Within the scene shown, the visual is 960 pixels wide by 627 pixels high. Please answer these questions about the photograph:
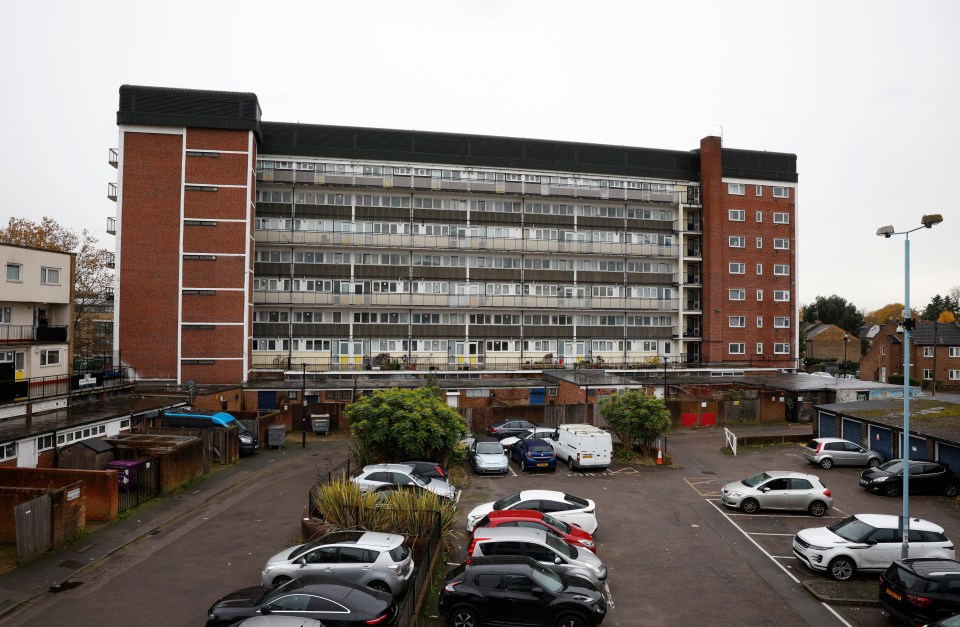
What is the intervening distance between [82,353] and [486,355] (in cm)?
3541

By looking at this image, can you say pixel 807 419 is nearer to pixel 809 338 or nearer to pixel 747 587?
pixel 747 587

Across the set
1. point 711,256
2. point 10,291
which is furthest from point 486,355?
point 10,291

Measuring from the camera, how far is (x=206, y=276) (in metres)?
42.7

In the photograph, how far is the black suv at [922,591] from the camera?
35.8 ft

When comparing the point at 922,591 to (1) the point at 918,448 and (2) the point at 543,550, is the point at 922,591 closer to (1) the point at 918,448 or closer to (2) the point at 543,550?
(2) the point at 543,550

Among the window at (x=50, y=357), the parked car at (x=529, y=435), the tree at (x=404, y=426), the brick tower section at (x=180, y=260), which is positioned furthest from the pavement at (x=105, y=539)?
the brick tower section at (x=180, y=260)

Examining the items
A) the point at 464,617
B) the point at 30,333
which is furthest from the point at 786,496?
the point at 30,333

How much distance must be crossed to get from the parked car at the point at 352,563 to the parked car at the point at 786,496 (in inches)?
467

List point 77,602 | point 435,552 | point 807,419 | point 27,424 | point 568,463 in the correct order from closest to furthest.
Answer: point 77,602 → point 435,552 → point 27,424 → point 568,463 → point 807,419

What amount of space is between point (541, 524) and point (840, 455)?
58.5ft

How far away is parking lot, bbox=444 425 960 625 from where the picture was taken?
40.4 feet

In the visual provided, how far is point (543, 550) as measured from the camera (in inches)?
512

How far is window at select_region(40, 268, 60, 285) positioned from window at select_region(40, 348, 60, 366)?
11.7ft

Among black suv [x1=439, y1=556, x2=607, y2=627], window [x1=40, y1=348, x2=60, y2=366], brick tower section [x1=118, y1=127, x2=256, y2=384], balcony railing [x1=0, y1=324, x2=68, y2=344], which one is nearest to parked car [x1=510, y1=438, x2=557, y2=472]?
black suv [x1=439, y1=556, x2=607, y2=627]
